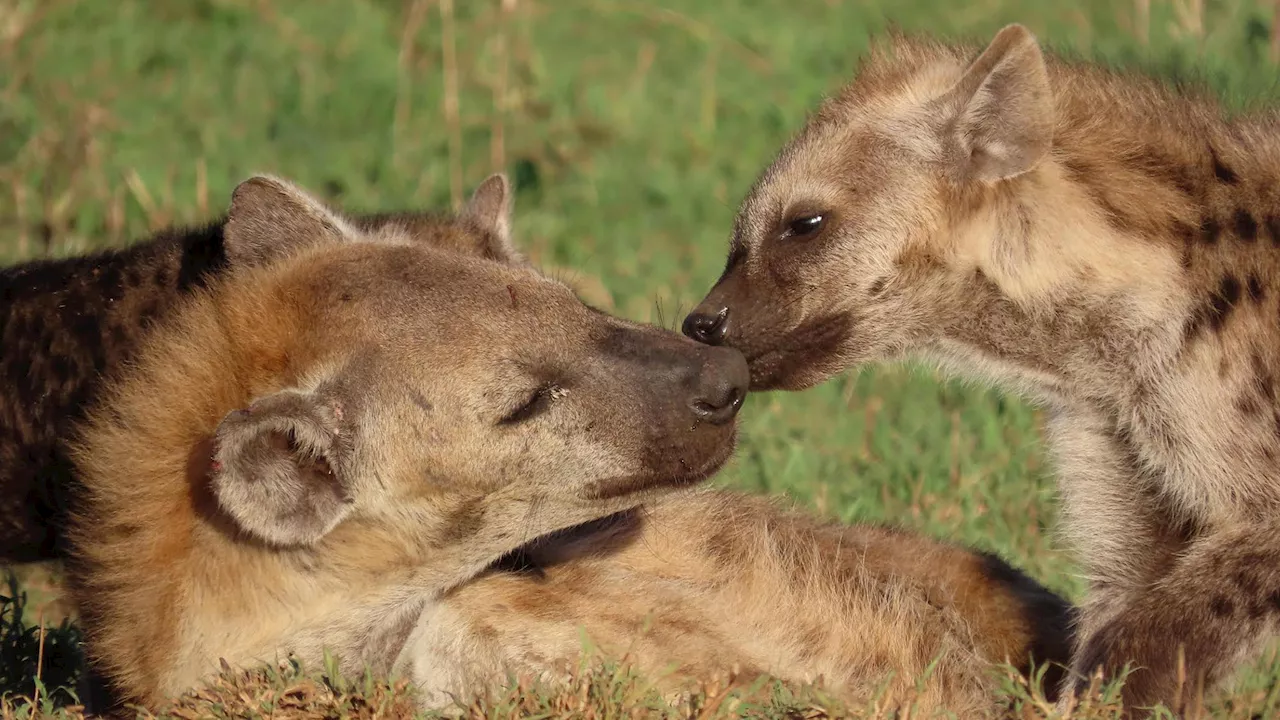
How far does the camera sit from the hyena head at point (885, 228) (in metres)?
3.76

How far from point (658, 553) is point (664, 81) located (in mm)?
4410

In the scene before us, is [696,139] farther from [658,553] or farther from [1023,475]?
[658,553]

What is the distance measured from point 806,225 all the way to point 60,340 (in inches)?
65.5

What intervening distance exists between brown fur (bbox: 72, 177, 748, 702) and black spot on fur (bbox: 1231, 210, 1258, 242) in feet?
3.91

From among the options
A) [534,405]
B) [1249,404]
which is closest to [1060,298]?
[1249,404]

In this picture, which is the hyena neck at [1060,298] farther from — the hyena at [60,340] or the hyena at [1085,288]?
the hyena at [60,340]

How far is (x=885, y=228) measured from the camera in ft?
12.7

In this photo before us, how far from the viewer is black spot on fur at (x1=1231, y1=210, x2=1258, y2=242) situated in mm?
3615

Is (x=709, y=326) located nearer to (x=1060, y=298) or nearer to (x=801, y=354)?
(x=801, y=354)

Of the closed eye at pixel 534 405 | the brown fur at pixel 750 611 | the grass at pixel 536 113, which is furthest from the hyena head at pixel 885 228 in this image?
the grass at pixel 536 113

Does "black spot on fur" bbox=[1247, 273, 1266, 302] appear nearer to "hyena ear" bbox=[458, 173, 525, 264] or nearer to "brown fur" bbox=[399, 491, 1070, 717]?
"brown fur" bbox=[399, 491, 1070, 717]

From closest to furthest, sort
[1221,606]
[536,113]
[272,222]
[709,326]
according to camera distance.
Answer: [1221,606] → [272,222] → [709,326] → [536,113]

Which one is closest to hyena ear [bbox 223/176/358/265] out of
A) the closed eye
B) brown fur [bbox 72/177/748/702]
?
brown fur [bbox 72/177/748/702]

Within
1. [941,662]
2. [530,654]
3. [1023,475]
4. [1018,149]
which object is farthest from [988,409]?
[530,654]
